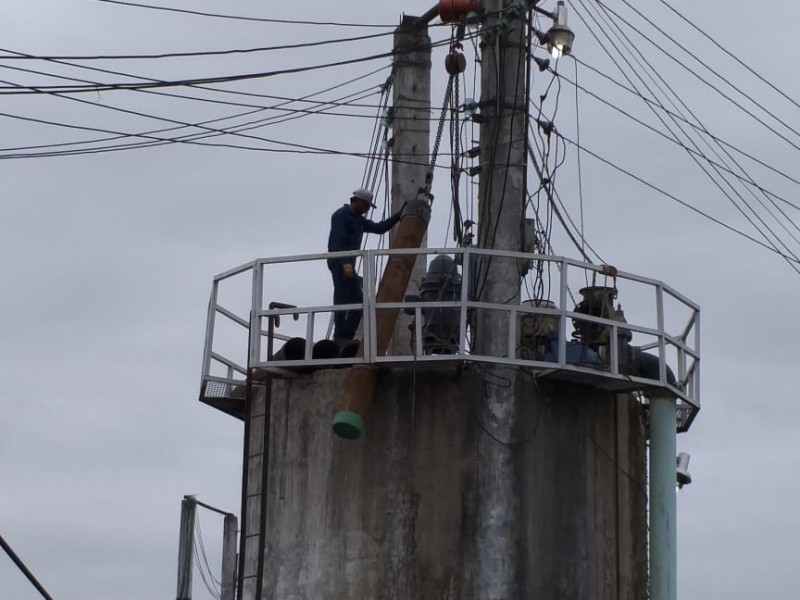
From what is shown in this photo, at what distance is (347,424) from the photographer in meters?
23.0

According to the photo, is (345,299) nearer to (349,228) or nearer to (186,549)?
(349,228)

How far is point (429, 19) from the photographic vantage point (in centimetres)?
2925

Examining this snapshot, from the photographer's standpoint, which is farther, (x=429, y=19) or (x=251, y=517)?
(x=429, y=19)

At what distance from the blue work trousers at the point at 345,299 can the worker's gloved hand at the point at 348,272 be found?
0.08 metres

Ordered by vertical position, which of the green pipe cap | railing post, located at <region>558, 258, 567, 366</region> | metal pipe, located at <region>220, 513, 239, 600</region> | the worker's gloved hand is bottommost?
metal pipe, located at <region>220, 513, 239, 600</region>

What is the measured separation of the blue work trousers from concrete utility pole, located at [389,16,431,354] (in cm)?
345

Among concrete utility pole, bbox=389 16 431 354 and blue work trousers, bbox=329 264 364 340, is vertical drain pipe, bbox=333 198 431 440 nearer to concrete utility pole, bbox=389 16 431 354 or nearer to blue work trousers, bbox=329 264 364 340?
blue work trousers, bbox=329 264 364 340

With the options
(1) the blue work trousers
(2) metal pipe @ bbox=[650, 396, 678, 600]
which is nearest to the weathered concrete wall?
(2) metal pipe @ bbox=[650, 396, 678, 600]

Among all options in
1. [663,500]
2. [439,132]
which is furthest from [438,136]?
[663,500]

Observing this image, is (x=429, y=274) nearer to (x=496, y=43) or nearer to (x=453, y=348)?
(x=453, y=348)

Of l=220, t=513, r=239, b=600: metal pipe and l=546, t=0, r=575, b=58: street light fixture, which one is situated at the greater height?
l=546, t=0, r=575, b=58: street light fixture

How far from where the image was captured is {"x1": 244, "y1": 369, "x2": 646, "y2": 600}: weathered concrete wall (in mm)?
23078

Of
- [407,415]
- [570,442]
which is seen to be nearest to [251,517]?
[407,415]

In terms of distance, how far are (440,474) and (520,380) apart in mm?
1676
